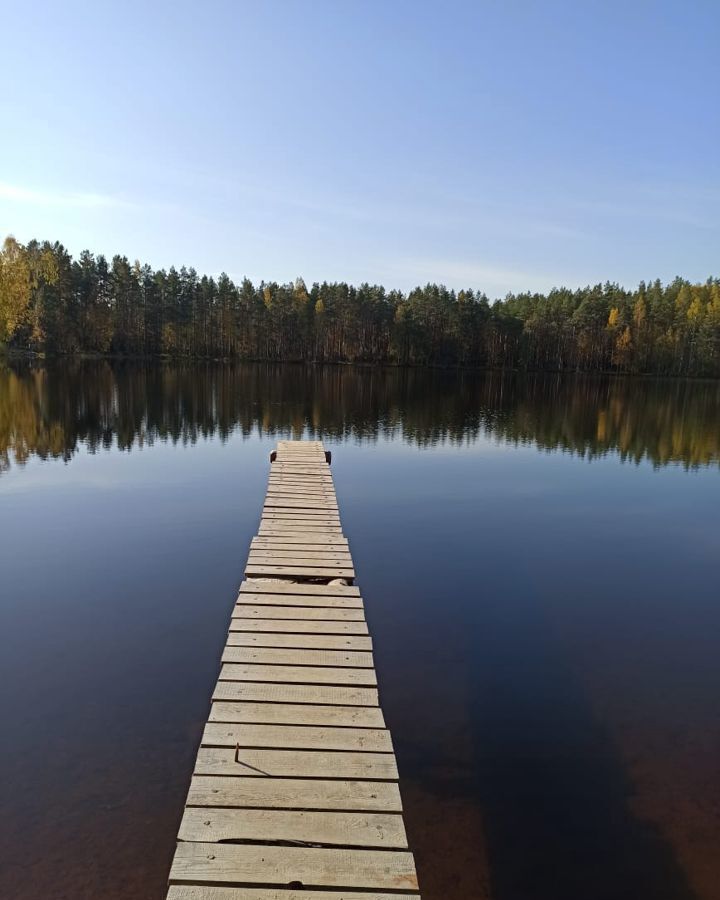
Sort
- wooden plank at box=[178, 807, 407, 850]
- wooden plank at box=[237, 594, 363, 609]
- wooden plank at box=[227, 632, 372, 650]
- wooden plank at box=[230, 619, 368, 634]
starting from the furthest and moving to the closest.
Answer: wooden plank at box=[237, 594, 363, 609] < wooden plank at box=[230, 619, 368, 634] < wooden plank at box=[227, 632, 372, 650] < wooden plank at box=[178, 807, 407, 850]

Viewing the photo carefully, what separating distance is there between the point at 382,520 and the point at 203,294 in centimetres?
8673

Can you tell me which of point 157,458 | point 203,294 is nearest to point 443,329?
point 203,294

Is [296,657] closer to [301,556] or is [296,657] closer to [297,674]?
[297,674]

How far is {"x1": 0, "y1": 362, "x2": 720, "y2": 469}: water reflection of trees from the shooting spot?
83.1 ft

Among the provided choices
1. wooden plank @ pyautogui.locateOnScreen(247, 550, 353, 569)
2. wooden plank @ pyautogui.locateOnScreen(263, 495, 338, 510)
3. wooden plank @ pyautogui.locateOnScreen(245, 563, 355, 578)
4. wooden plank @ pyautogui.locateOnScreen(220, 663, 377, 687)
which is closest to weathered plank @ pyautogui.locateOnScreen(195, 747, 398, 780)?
wooden plank @ pyautogui.locateOnScreen(220, 663, 377, 687)

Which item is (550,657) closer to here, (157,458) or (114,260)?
(157,458)

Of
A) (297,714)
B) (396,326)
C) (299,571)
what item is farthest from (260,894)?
(396,326)

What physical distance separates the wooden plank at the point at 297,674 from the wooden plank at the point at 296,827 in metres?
1.70

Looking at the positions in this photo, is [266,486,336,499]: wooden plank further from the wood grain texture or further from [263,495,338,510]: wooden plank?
the wood grain texture

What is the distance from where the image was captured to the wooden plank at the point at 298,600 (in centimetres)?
760

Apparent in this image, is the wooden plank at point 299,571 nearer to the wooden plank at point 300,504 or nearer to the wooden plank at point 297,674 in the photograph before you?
the wooden plank at point 297,674

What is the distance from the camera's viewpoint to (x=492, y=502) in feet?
55.9

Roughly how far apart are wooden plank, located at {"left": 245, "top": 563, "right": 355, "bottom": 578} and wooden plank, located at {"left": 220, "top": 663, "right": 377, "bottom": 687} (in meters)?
2.62

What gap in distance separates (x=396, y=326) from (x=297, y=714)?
94301mm
